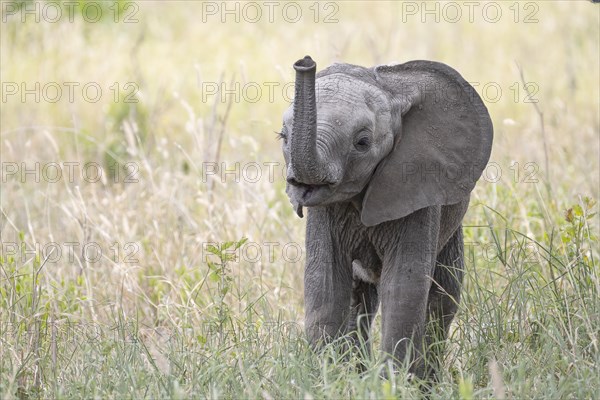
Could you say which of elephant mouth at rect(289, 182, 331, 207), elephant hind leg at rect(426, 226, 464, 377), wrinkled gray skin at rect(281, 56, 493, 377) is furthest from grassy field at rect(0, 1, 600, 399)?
elephant mouth at rect(289, 182, 331, 207)

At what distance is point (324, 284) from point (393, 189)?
52 centimetres

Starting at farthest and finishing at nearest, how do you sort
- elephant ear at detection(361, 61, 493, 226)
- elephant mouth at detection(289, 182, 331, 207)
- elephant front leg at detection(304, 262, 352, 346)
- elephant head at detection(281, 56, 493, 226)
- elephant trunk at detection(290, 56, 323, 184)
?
elephant front leg at detection(304, 262, 352, 346) < elephant ear at detection(361, 61, 493, 226) < elephant mouth at detection(289, 182, 331, 207) < elephant head at detection(281, 56, 493, 226) < elephant trunk at detection(290, 56, 323, 184)

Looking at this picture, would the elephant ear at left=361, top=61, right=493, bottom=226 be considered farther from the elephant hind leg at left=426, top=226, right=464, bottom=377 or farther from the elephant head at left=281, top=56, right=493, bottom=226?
the elephant hind leg at left=426, top=226, right=464, bottom=377

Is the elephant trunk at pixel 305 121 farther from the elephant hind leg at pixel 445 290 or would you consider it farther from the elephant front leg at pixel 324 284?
the elephant hind leg at pixel 445 290

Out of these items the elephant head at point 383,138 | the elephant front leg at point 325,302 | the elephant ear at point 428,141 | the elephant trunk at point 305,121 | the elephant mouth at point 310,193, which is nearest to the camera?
the elephant trunk at point 305,121

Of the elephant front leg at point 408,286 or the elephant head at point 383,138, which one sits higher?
the elephant head at point 383,138

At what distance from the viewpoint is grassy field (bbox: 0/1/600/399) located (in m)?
4.68

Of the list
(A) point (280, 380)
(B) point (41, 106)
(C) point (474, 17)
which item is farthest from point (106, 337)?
(C) point (474, 17)

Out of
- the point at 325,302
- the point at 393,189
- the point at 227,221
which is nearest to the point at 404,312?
the point at 325,302

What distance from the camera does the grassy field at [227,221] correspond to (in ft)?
15.4

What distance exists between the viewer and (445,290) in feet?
17.2

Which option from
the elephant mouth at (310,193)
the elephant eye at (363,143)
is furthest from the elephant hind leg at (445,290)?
the elephant mouth at (310,193)

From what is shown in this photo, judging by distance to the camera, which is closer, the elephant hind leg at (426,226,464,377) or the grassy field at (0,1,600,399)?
the grassy field at (0,1,600,399)

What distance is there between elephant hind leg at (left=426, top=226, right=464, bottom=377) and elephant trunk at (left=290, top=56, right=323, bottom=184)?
1.24 m
